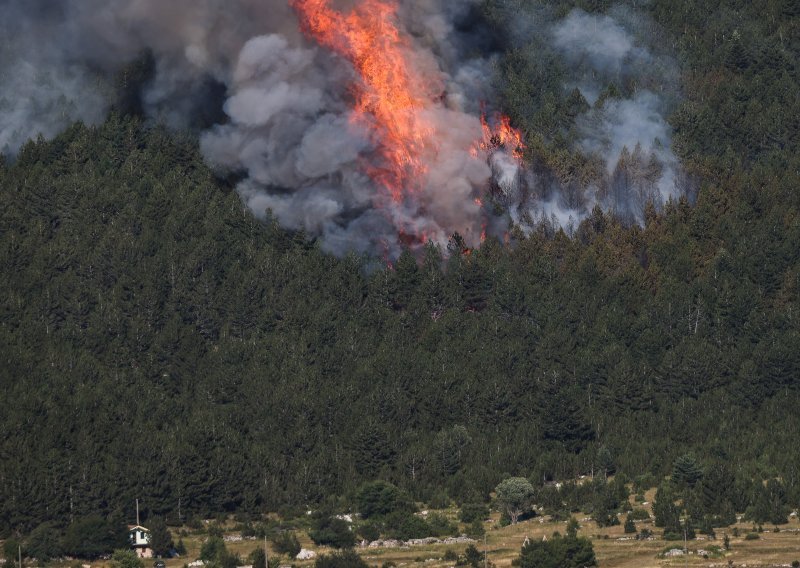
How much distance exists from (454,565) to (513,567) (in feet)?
23.1

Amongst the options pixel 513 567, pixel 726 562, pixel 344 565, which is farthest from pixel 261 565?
pixel 726 562

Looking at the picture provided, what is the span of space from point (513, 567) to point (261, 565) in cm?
1952

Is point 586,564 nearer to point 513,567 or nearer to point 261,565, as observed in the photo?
point 513,567

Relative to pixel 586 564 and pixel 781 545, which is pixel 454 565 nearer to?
pixel 586 564

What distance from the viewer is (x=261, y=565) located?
199 metres

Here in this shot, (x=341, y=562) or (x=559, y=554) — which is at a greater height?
(x=341, y=562)

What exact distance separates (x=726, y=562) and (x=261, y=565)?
115 feet

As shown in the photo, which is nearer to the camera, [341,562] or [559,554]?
[559,554]

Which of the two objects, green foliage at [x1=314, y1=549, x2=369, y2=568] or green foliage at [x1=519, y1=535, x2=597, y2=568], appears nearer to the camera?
green foliage at [x1=519, y1=535, x2=597, y2=568]

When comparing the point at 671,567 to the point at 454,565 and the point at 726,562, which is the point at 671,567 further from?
the point at 454,565

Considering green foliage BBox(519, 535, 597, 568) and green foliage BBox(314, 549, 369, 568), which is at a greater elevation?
green foliage BBox(314, 549, 369, 568)

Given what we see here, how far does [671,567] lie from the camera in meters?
192

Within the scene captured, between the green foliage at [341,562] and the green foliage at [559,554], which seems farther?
the green foliage at [341,562]

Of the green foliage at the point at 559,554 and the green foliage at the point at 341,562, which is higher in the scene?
the green foliage at the point at 341,562
